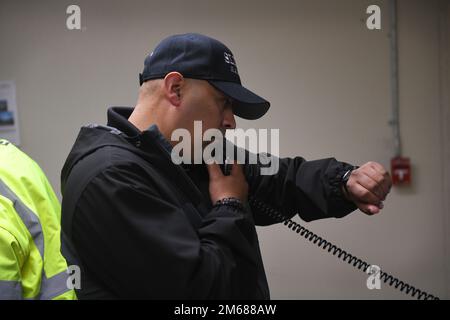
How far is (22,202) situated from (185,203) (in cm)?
38

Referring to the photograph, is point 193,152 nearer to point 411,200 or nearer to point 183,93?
point 183,93

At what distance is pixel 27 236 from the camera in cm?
87

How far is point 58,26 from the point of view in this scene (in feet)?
5.76

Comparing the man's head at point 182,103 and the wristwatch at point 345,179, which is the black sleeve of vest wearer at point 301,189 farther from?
the man's head at point 182,103

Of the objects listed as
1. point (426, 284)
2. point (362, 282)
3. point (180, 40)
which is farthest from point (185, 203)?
point (426, 284)

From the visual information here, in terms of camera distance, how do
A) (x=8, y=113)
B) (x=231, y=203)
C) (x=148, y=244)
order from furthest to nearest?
(x=8, y=113), (x=231, y=203), (x=148, y=244)

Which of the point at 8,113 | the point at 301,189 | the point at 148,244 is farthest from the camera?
the point at 8,113

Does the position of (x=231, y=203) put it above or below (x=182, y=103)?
below

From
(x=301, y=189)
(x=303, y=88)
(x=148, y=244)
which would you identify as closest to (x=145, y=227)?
(x=148, y=244)

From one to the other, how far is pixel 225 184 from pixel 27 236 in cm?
45

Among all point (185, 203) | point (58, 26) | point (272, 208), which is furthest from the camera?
point (58, 26)

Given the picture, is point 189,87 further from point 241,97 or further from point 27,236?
point 27,236

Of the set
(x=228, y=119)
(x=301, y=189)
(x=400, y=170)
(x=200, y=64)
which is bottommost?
(x=400, y=170)

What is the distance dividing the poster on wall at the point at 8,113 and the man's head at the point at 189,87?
114 centimetres
